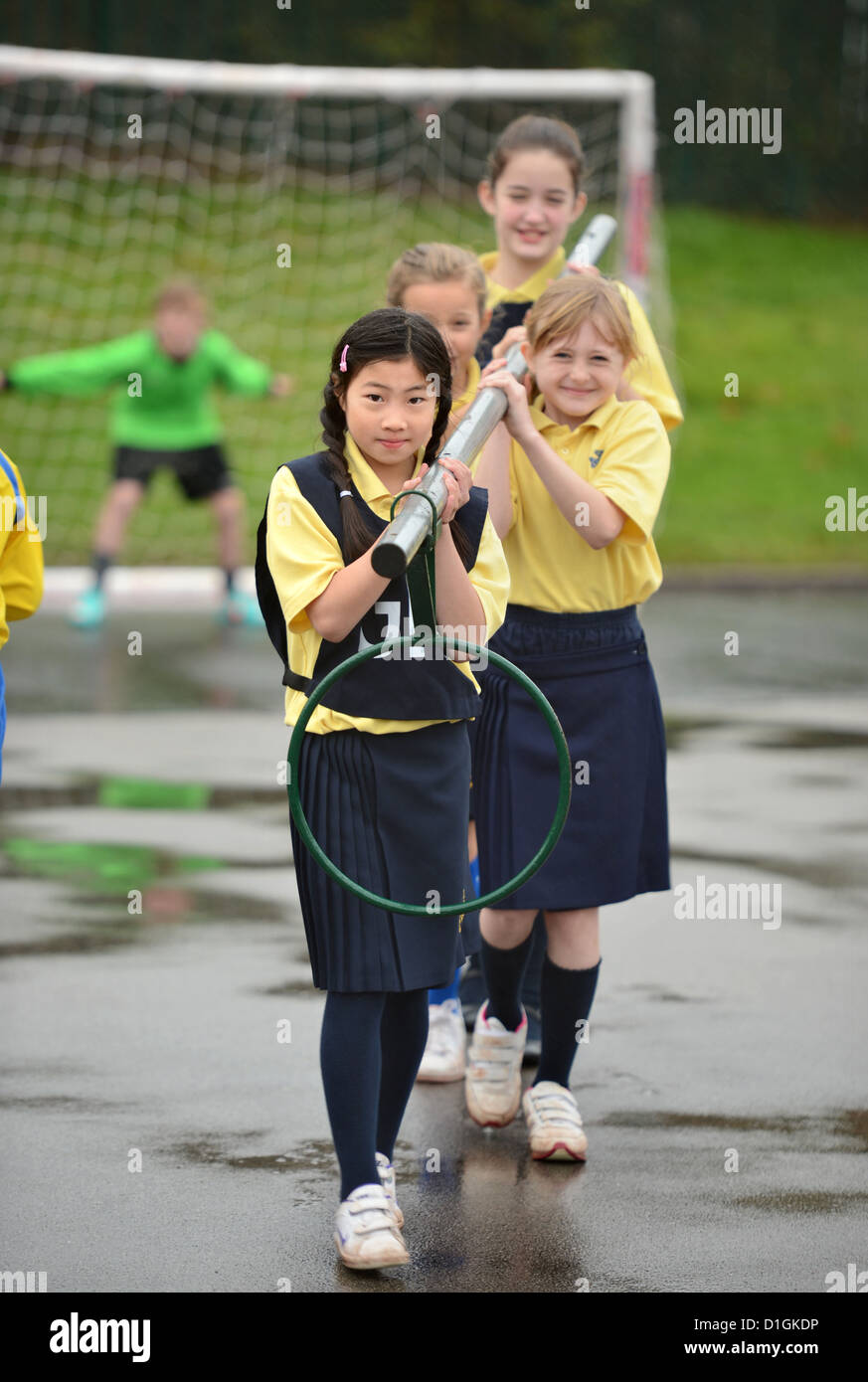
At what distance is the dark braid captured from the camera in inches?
141

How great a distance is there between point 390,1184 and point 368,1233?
Answer: 189 millimetres

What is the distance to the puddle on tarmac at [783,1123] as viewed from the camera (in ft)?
14.0

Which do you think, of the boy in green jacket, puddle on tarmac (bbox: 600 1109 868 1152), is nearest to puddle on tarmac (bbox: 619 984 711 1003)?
puddle on tarmac (bbox: 600 1109 868 1152)

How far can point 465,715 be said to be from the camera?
143 inches

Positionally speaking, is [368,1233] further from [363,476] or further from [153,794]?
[153,794]

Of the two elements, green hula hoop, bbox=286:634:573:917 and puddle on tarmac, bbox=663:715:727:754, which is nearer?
green hula hoop, bbox=286:634:573:917

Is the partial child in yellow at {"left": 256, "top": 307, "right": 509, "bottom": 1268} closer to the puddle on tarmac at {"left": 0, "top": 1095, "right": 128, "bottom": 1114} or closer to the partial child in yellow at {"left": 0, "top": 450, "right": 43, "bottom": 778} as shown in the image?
the partial child in yellow at {"left": 0, "top": 450, "right": 43, "bottom": 778}

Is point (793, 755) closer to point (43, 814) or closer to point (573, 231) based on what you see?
point (43, 814)

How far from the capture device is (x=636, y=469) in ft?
13.8

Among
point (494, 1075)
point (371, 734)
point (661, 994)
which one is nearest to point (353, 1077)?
point (371, 734)

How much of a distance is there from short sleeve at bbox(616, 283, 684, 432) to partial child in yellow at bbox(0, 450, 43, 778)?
1.33m

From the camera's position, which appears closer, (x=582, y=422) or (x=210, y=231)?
(x=582, y=422)
